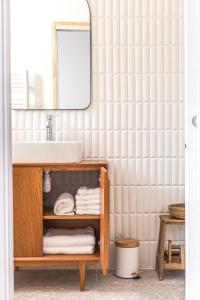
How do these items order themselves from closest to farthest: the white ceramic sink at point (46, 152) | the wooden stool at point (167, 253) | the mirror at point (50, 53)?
1. the white ceramic sink at point (46, 152)
2. the wooden stool at point (167, 253)
3. the mirror at point (50, 53)

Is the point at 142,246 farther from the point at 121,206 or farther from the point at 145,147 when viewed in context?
the point at 145,147

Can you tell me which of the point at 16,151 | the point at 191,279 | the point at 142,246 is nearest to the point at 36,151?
the point at 16,151

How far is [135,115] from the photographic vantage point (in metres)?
3.34

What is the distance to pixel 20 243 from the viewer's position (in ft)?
9.59

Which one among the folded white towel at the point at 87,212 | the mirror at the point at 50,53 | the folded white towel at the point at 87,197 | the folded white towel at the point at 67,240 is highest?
the mirror at the point at 50,53

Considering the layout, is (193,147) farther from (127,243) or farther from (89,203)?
(127,243)

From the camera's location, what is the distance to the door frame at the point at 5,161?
1.64 metres

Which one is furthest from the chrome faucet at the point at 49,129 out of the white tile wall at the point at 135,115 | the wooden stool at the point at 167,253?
the wooden stool at the point at 167,253

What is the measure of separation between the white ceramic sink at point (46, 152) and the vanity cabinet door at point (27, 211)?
0.07 meters

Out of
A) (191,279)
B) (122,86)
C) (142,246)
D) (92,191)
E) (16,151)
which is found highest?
(122,86)

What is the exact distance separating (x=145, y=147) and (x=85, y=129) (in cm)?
47

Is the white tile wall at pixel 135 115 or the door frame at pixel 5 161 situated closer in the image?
the door frame at pixel 5 161

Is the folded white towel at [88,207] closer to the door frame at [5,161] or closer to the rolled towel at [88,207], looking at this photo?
the rolled towel at [88,207]

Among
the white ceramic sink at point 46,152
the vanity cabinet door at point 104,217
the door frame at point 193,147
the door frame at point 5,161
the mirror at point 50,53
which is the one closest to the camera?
the door frame at point 5,161
